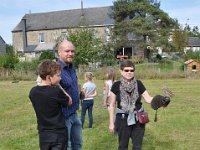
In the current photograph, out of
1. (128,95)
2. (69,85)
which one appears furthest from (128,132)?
(69,85)

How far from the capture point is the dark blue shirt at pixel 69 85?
5.21 meters

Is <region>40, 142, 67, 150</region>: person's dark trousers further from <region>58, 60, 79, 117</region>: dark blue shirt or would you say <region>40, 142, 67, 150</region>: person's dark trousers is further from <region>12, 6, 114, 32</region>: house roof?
<region>12, 6, 114, 32</region>: house roof

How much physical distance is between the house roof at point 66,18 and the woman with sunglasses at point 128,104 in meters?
54.3

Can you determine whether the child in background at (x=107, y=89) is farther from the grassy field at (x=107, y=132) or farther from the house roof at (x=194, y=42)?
the house roof at (x=194, y=42)

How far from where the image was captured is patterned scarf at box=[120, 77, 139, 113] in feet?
18.4

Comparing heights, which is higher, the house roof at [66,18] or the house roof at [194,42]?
the house roof at [66,18]

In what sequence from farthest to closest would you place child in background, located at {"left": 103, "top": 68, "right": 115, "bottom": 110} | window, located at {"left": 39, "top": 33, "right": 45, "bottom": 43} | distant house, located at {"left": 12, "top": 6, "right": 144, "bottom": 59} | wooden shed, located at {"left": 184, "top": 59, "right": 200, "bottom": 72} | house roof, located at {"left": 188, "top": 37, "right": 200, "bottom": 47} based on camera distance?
house roof, located at {"left": 188, "top": 37, "right": 200, "bottom": 47} → window, located at {"left": 39, "top": 33, "right": 45, "bottom": 43} → distant house, located at {"left": 12, "top": 6, "right": 144, "bottom": 59} → wooden shed, located at {"left": 184, "top": 59, "right": 200, "bottom": 72} → child in background, located at {"left": 103, "top": 68, "right": 115, "bottom": 110}

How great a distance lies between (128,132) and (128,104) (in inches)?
16.8

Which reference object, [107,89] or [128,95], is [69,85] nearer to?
[128,95]

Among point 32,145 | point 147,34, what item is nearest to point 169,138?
point 32,145

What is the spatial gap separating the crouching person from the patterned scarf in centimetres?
109

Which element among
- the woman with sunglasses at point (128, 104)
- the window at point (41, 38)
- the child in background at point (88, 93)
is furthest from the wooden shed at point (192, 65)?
the window at point (41, 38)

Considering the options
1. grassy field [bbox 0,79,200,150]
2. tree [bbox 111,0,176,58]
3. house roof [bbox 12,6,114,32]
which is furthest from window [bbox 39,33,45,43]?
grassy field [bbox 0,79,200,150]

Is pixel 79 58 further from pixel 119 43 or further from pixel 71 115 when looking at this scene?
pixel 71 115
